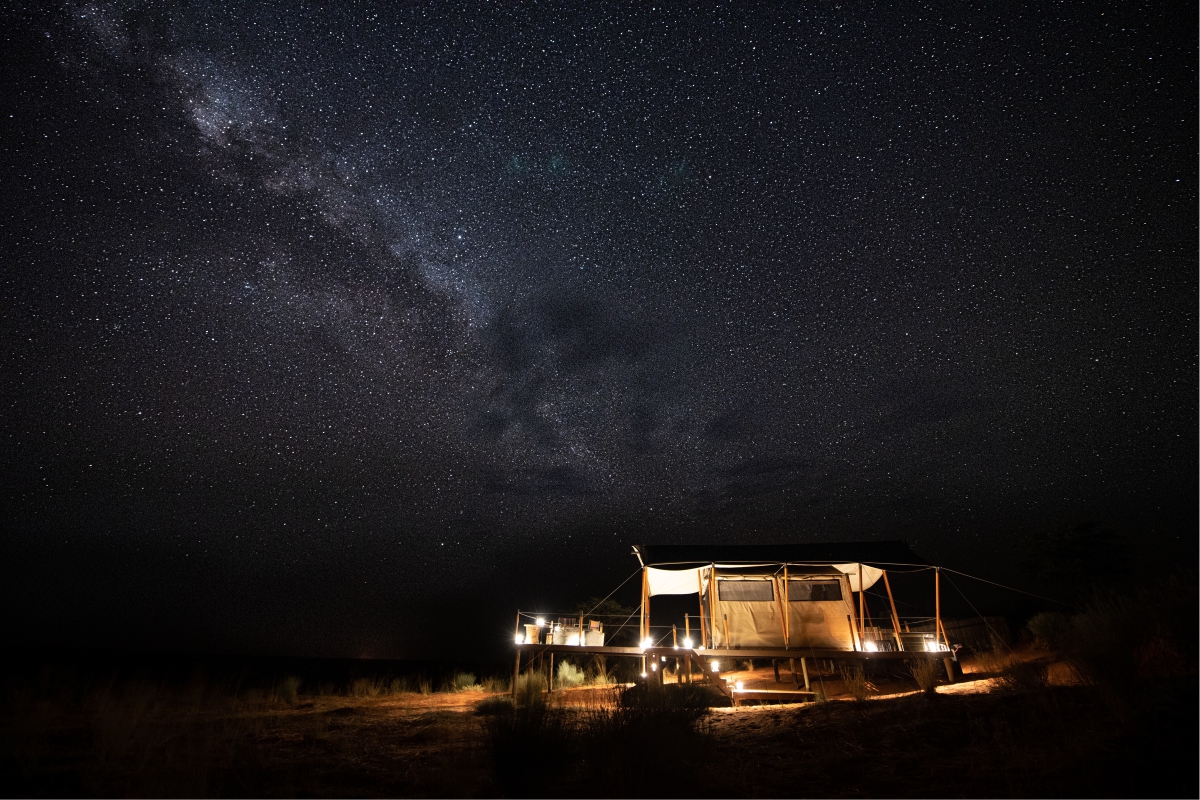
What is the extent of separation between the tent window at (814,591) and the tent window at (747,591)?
567 millimetres

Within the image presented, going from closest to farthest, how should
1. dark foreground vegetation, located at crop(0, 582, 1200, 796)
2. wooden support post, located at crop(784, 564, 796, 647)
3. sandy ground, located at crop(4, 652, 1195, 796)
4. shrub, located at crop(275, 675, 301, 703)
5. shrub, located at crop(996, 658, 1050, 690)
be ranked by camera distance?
dark foreground vegetation, located at crop(0, 582, 1200, 796) < sandy ground, located at crop(4, 652, 1195, 796) < shrub, located at crop(996, 658, 1050, 690) < shrub, located at crop(275, 675, 301, 703) < wooden support post, located at crop(784, 564, 796, 647)

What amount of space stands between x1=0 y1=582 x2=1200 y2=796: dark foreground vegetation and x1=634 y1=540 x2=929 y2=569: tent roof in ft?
19.2

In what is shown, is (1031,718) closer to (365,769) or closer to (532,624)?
(365,769)

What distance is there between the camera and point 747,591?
15.2m

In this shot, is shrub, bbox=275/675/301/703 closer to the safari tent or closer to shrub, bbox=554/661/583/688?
the safari tent

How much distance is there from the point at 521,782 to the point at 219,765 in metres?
3.55

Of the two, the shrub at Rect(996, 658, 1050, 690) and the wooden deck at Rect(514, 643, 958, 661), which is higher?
the shrub at Rect(996, 658, 1050, 690)

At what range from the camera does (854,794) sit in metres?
4.37

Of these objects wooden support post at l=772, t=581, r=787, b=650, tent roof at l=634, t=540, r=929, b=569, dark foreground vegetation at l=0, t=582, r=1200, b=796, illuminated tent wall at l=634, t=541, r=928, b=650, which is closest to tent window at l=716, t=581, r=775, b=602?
illuminated tent wall at l=634, t=541, r=928, b=650

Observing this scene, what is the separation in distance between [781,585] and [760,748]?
9.60 m

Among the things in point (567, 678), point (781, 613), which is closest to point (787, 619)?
point (781, 613)

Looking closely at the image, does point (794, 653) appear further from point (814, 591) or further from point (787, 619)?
point (814, 591)

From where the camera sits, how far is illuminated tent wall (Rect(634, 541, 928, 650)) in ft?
45.3

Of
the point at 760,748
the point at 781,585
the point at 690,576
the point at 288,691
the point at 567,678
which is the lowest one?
the point at 567,678
